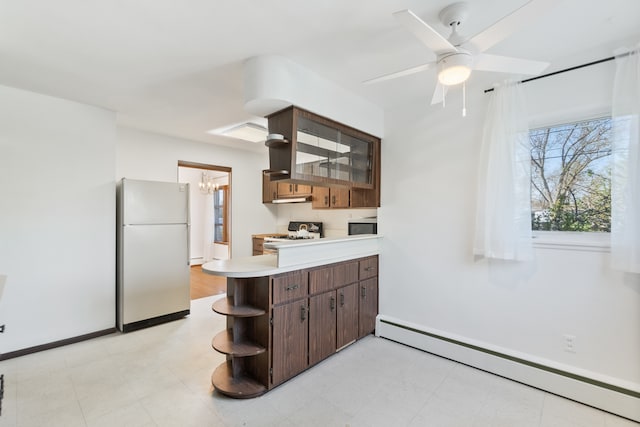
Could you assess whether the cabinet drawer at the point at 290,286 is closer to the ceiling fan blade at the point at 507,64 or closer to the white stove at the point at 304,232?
the ceiling fan blade at the point at 507,64

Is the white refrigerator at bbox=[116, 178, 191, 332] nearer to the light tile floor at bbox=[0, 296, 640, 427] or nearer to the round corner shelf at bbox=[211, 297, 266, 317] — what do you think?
the light tile floor at bbox=[0, 296, 640, 427]

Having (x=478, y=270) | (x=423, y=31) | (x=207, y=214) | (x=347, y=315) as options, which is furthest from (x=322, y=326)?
(x=207, y=214)

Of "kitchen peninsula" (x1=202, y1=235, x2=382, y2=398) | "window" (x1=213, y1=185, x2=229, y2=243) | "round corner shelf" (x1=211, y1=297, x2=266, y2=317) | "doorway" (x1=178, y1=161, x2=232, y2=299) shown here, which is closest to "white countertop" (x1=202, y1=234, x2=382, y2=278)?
"kitchen peninsula" (x1=202, y1=235, x2=382, y2=398)

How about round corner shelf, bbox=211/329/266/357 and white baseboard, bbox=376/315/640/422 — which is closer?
white baseboard, bbox=376/315/640/422

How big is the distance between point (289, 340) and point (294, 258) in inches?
25.2

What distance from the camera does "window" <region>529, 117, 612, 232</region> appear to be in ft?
6.99

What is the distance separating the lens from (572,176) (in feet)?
7.39

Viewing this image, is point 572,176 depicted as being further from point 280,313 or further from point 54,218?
point 54,218

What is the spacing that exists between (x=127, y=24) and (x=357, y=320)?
3.04 m

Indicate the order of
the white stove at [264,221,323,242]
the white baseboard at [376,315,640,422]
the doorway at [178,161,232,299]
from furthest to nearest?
1. the doorway at [178,161,232,299]
2. the white stove at [264,221,323,242]
3. the white baseboard at [376,315,640,422]

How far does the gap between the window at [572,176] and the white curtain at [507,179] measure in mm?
183

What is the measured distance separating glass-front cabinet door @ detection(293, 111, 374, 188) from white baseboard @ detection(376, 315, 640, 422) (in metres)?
1.64

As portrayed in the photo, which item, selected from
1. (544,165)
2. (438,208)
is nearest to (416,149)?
(438,208)

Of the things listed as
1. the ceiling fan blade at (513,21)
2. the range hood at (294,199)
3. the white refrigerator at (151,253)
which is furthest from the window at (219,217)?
the ceiling fan blade at (513,21)
